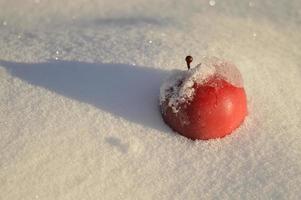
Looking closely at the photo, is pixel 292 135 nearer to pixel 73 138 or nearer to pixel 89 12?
pixel 73 138

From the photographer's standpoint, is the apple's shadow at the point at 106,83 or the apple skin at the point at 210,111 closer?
the apple skin at the point at 210,111

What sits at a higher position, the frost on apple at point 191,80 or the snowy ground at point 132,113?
the frost on apple at point 191,80

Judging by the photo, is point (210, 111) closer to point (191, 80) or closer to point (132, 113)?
point (191, 80)

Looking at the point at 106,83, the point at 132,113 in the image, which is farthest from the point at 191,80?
the point at 106,83

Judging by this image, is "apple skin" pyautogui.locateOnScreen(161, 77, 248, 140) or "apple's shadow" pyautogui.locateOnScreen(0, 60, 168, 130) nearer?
"apple skin" pyautogui.locateOnScreen(161, 77, 248, 140)

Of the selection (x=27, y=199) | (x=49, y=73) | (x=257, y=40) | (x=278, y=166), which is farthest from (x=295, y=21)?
(x=27, y=199)
